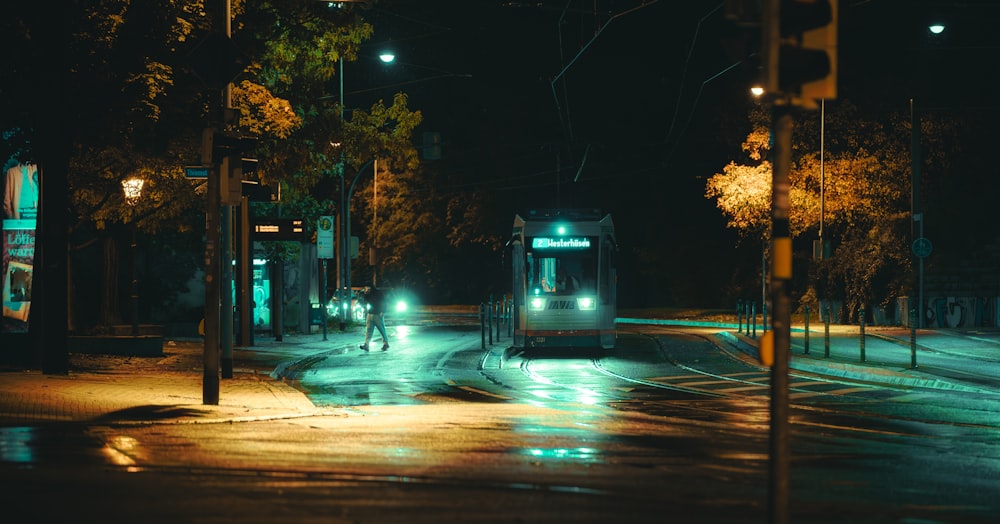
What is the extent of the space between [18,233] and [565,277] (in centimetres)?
1428

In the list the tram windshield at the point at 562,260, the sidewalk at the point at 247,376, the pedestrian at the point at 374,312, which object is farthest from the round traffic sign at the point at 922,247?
the pedestrian at the point at 374,312

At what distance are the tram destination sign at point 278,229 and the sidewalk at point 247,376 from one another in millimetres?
2807

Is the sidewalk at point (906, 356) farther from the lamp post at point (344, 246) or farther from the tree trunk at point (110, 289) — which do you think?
the tree trunk at point (110, 289)

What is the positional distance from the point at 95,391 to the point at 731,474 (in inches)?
393

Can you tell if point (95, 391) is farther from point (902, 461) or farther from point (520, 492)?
point (902, 461)

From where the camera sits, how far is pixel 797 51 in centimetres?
682

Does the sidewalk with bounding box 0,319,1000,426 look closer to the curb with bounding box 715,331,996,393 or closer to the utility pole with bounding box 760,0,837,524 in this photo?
the curb with bounding box 715,331,996,393

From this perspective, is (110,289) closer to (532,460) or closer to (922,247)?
(922,247)

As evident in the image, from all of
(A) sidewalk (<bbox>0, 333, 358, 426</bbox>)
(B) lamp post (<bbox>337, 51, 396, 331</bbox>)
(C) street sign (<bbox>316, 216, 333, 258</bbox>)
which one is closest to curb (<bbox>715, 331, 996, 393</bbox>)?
(A) sidewalk (<bbox>0, 333, 358, 426</bbox>)

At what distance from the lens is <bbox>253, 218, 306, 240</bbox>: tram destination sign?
30.9m

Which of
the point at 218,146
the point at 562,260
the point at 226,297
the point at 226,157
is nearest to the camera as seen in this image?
the point at 218,146

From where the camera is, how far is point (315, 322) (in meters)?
40.1

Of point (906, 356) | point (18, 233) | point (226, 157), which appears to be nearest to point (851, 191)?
point (906, 356)

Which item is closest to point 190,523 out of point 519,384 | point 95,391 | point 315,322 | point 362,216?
point 95,391
